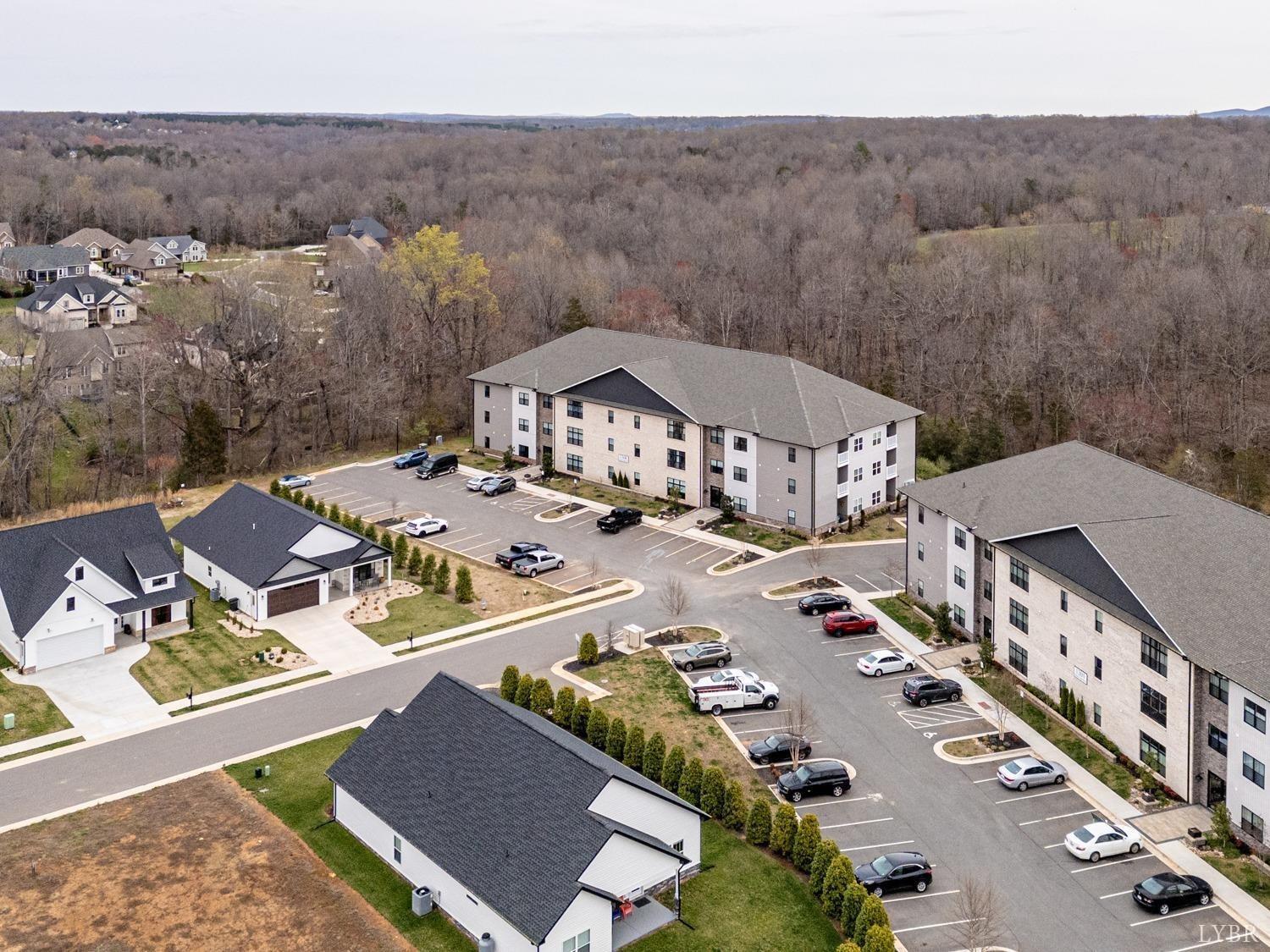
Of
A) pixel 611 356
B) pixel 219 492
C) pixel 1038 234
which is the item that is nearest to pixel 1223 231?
pixel 1038 234

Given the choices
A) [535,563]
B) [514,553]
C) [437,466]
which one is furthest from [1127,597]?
[437,466]

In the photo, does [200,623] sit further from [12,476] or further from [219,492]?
[12,476]

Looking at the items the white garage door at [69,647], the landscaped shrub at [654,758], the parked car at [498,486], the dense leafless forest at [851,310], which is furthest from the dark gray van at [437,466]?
the landscaped shrub at [654,758]

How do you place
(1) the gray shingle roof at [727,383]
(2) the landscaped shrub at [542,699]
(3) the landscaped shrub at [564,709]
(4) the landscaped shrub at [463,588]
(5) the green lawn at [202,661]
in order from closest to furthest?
(3) the landscaped shrub at [564,709]
(2) the landscaped shrub at [542,699]
(5) the green lawn at [202,661]
(4) the landscaped shrub at [463,588]
(1) the gray shingle roof at [727,383]

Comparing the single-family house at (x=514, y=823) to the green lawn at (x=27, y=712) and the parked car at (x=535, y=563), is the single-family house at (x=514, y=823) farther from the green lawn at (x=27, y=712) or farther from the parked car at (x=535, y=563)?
the parked car at (x=535, y=563)

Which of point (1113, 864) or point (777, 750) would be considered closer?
point (1113, 864)

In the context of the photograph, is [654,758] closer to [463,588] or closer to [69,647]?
[463,588]
